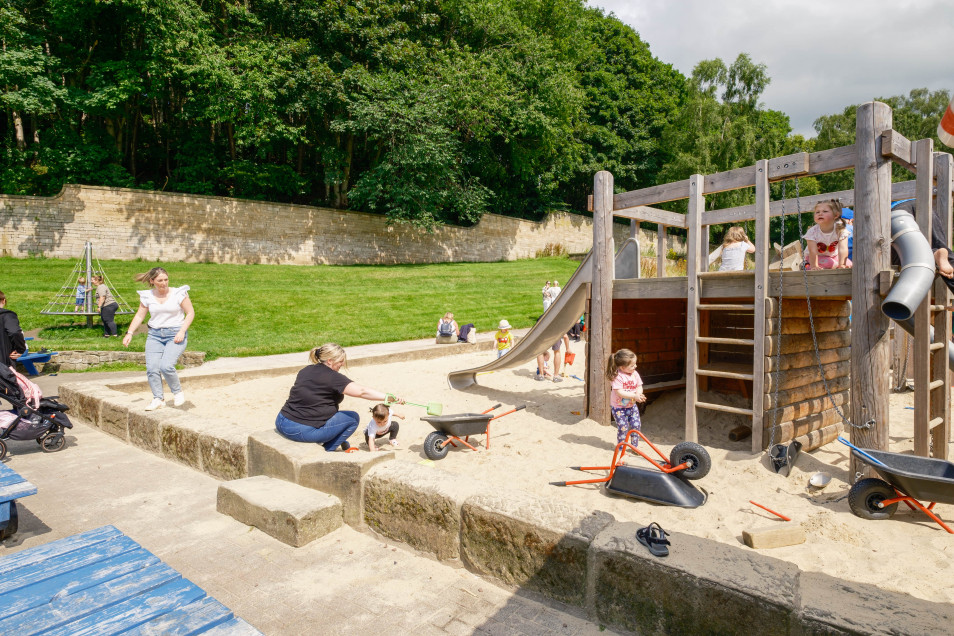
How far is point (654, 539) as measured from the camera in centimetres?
258

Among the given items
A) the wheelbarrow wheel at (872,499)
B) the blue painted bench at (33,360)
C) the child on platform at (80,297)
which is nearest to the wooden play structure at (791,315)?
the wheelbarrow wheel at (872,499)

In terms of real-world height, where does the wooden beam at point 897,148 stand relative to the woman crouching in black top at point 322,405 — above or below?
above

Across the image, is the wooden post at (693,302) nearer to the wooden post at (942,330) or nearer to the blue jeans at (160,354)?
the wooden post at (942,330)

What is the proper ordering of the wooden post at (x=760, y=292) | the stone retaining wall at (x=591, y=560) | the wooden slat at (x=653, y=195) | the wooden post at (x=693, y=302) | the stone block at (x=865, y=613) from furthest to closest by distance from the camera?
the wooden slat at (x=653, y=195)
the wooden post at (x=693, y=302)
the wooden post at (x=760, y=292)
the stone retaining wall at (x=591, y=560)
the stone block at (x=865, y=613)

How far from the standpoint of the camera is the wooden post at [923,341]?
15.9 ft

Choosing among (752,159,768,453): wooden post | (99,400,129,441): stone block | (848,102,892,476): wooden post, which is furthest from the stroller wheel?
(848,102,892,476): wooden post

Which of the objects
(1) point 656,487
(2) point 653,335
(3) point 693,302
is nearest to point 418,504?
(1) point 656,487

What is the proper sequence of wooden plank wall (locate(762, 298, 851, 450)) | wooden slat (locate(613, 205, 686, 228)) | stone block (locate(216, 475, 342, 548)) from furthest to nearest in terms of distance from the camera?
1. wooden slat (locate(613, 205, 686, 228))
2. wooden plank wall (locate(762, 298, 851, 450))
3. stone block (locate(216, 475, 342, 548))

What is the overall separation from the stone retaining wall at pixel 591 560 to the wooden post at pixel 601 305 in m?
2.68

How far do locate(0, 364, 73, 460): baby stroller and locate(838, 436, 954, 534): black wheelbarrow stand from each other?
731 centimetres

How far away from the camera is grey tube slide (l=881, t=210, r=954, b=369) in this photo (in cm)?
425

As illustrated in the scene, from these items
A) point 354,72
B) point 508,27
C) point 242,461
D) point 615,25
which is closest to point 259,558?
point 242,461

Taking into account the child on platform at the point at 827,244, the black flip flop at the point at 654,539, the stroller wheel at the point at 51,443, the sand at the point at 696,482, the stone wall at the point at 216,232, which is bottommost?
the sand at the point at 696,482

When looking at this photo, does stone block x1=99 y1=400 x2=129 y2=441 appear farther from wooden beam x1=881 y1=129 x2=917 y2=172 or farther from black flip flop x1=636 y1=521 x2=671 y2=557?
wooden beam x1=881 y1=129 x2=917 y2=172
